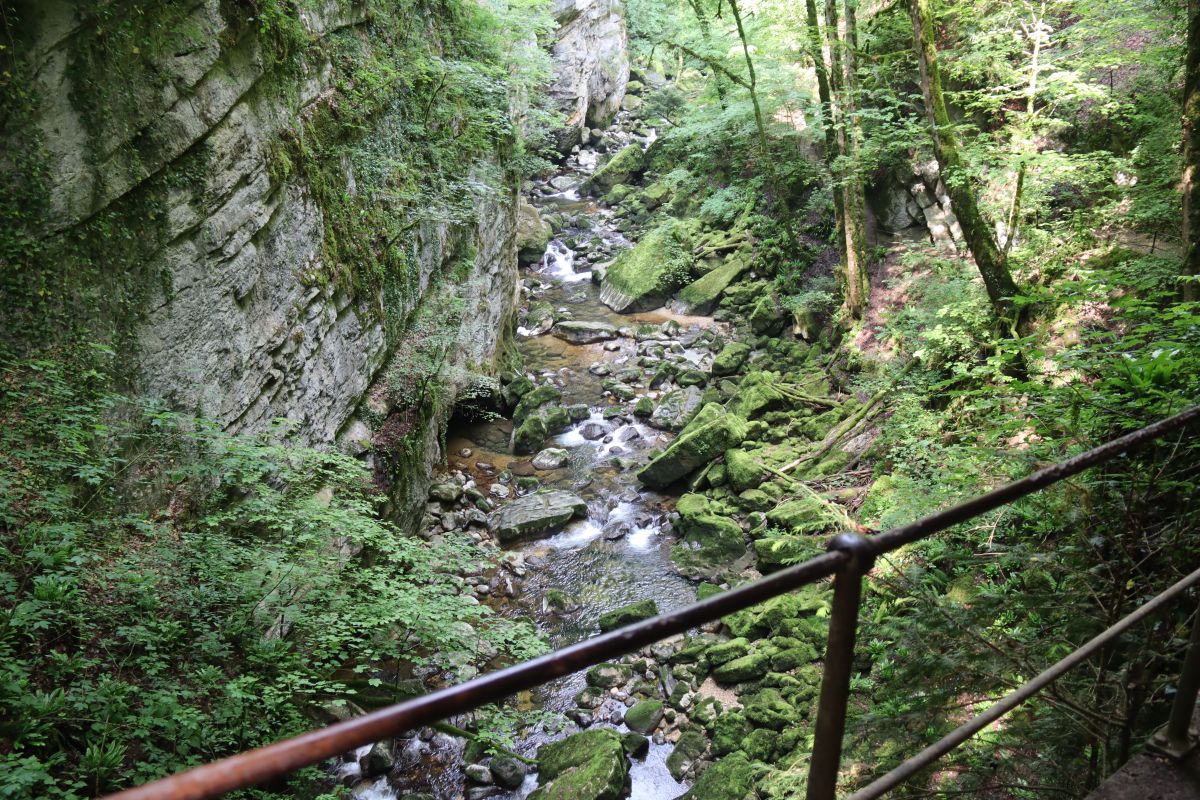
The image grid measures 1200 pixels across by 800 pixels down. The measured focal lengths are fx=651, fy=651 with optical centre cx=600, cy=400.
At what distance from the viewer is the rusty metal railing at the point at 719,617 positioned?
2.62 feet

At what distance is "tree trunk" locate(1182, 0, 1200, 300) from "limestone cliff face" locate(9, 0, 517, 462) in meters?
8.08

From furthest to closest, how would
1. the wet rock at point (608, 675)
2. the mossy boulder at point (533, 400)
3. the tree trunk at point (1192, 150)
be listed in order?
the mossy boulder at point (533, 400), the wet rock at point (608, 675), the tree trunk at point (1192, 150)

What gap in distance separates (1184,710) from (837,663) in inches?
58.2

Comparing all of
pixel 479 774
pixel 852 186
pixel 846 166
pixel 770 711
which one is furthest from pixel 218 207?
pixel 852 186

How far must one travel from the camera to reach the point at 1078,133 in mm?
10211

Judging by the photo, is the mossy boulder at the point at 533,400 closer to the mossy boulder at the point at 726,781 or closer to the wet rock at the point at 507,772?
the wet rock at the point at 507,772

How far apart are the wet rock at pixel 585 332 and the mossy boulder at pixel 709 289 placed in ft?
7.99

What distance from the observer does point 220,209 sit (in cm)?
602

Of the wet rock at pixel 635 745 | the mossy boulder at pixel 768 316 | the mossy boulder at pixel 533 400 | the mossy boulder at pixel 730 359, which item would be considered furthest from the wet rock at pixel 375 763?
the mossy boulder at pixel 768 316

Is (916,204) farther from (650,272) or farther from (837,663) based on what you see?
(837,663)

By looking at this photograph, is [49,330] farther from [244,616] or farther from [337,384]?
[337,384]

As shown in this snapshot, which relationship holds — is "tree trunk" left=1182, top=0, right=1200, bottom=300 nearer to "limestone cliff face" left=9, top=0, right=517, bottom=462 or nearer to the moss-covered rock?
the moss-covered rock

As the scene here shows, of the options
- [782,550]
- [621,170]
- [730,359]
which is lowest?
[782,550]

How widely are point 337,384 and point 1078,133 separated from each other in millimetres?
11699
